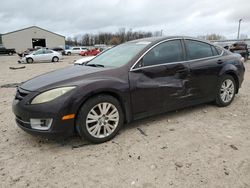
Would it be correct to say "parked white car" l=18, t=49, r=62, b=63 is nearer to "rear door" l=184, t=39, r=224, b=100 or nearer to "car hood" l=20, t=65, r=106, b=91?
"car hood" l=20, t=65, r=106, b=91

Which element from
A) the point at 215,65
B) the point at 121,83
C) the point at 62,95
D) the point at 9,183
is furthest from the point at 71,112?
the point at 215,65

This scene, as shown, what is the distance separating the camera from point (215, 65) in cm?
457

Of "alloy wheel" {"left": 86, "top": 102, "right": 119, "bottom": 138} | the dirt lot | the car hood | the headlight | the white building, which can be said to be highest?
the white building

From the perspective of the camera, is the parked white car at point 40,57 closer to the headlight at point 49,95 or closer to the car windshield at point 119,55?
the car windshield at point 119,55

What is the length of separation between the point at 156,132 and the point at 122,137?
561 millimetres

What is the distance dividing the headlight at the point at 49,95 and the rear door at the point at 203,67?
229cm

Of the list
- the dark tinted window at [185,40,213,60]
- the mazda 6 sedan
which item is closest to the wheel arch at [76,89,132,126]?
the mazda 6 sedan

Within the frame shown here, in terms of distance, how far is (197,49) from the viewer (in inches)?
175

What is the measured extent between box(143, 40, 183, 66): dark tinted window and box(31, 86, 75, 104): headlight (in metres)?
1.34

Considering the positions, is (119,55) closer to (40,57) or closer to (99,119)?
Result: (99,119)

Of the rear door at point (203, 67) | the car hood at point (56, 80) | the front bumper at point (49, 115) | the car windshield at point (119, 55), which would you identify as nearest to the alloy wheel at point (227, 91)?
the rear door at point (203, 67)

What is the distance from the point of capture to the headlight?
9.95 ft

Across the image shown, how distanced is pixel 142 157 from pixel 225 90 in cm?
280

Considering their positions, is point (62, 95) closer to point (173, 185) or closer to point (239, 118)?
point (173, 185)
